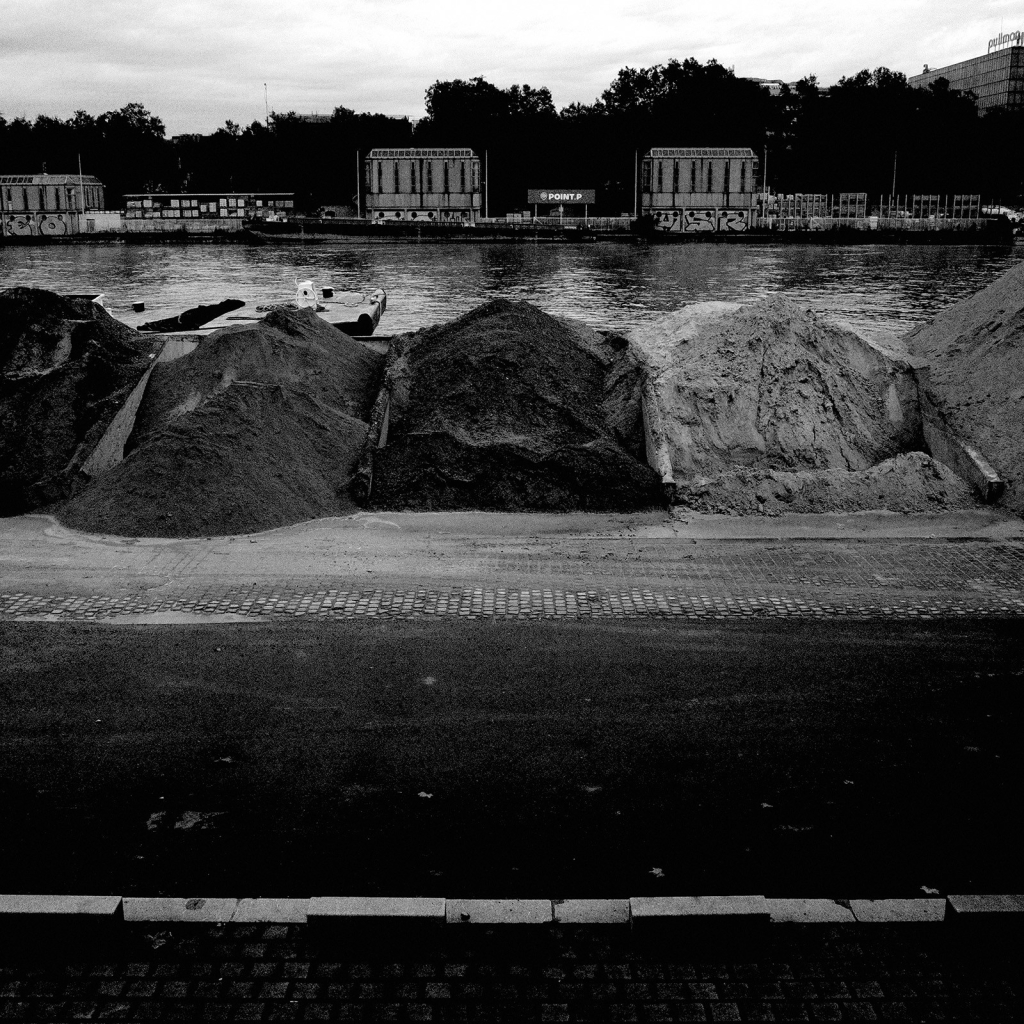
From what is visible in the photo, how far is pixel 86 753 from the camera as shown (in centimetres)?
835

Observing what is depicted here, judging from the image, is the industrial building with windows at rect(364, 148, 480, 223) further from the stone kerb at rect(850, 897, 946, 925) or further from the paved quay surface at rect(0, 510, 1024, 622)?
the stone kerb at rect(850, 897, 946, 925)

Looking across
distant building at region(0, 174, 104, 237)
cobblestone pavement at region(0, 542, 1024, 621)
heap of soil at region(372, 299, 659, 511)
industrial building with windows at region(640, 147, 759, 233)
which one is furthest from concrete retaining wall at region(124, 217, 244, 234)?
cobblestone pavement at region(0, 542, 1024, 621)

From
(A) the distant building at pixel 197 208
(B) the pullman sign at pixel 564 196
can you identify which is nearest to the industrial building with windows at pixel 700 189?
(B) the pullman sign at pixel 564 196

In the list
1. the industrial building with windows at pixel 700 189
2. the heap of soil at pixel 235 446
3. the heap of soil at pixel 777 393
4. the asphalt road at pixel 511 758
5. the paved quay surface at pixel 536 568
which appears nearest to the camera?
the asphalt road at pixel 511 758

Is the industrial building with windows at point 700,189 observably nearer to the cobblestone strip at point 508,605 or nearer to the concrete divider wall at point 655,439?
the concrete divider wall at point 655,439

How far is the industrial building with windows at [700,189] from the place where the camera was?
5025 inches

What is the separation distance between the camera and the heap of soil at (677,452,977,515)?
1536 centimetres

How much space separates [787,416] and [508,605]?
23.9 ft

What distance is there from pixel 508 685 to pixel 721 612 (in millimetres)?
2932

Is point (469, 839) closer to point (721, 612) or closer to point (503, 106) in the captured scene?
point (721, 612)

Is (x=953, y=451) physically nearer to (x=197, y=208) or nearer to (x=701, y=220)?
(x=701, y=220)

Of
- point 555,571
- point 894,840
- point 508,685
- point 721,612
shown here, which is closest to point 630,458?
point 555,571

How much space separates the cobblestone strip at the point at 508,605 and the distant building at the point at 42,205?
130 metres

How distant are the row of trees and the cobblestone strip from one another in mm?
129158
